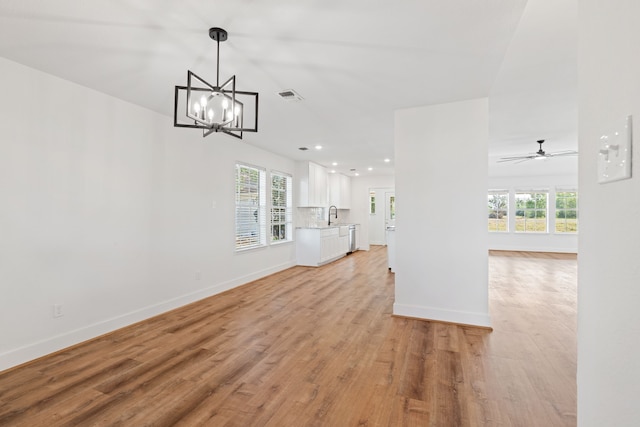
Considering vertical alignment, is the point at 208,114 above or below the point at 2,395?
above

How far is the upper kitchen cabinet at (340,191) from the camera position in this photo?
8.88 metres

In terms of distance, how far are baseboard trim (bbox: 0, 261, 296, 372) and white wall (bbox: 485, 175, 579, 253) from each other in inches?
353

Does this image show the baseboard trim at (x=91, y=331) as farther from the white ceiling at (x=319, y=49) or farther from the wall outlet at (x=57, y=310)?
the white ceiling at (x=319, y=49)

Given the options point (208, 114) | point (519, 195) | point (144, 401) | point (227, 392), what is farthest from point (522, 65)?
point (519, 195)

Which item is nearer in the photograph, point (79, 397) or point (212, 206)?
point (79, 397)

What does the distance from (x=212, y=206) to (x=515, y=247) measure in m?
9.33

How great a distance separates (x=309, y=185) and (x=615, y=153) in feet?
21.7

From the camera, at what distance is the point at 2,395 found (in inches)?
82.4

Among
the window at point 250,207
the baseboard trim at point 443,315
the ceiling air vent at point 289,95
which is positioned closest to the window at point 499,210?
the baseboard trim at point 443,315

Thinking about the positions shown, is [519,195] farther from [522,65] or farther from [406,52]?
[406,52]

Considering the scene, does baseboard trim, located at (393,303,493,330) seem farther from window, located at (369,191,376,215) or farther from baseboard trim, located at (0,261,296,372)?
window, located at (369,191,376,215)

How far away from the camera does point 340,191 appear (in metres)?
9.48

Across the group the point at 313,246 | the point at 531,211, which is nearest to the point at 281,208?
the point at 313,246

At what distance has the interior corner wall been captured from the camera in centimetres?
336
